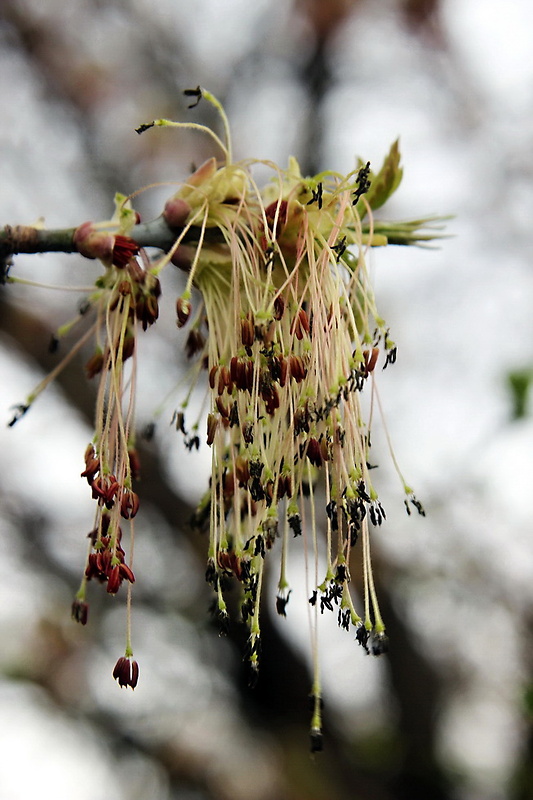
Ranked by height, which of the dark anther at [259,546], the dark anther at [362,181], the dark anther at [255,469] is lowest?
the dark anther at [259,546]

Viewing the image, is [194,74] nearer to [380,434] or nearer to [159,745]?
[380,434]

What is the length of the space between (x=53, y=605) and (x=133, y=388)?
15.3ft

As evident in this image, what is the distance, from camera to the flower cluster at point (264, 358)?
120 centimetres

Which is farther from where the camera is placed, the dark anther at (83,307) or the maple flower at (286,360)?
the dark anther at (83,307)

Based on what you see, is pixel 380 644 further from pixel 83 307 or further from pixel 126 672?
pixel 83 307

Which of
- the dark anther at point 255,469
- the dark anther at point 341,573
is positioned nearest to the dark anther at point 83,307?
the dark anther at point 255,469

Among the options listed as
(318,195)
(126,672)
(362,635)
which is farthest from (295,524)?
(318,195)

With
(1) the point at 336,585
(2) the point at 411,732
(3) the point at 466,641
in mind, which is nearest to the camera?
(1) the point at 336,585

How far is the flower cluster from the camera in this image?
120 cm

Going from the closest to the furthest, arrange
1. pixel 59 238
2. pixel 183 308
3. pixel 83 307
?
pixel 183 308 < pixel 59 238 < pixel 83 307

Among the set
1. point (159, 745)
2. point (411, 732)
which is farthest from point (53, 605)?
point (411, 732)

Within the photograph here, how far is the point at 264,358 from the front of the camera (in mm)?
1192

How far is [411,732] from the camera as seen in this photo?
4.94m

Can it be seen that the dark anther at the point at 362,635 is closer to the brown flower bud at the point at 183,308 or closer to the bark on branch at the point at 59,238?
the brown flower bud at the point at 183,308
